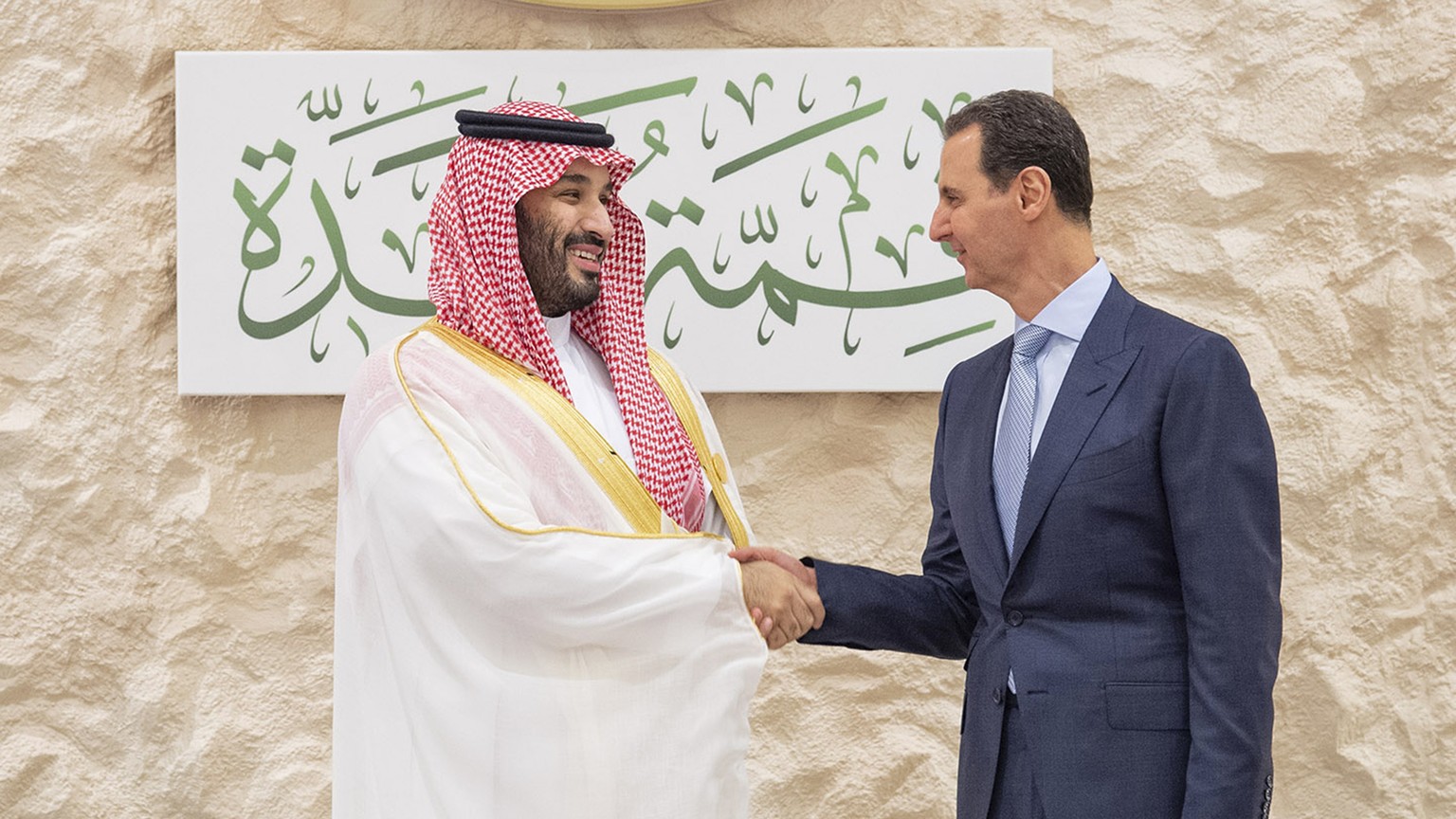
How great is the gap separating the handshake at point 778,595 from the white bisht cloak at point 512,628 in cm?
7

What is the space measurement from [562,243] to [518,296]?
0.13 metres

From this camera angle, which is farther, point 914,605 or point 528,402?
point 914,605

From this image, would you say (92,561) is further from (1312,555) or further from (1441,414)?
(1441,414)

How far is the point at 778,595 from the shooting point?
6.67 feet

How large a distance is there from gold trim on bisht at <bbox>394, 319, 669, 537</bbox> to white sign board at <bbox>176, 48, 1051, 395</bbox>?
3.26 feet

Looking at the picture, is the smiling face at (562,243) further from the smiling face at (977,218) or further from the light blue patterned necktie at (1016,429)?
the light blue patterned necktie at (1016,429)

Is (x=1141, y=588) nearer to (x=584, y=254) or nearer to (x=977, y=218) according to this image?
(x=977, y=218)

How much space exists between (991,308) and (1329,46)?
3.12 ft

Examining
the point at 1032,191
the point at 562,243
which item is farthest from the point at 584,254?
the point at 1032,191

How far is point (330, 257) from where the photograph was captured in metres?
2.94

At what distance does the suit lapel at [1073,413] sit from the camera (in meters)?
1.75

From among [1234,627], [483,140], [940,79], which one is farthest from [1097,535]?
[940,79]

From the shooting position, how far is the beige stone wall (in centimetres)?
294

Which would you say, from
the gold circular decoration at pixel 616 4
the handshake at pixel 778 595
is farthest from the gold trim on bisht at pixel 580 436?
the gold circular decoration at pixel 616 4
